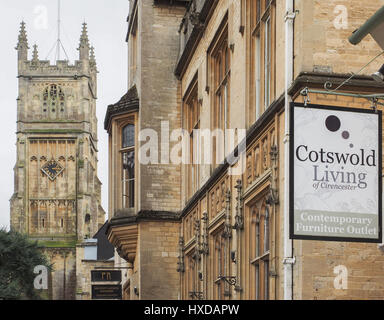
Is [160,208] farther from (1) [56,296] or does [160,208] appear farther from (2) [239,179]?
(1) [56,296]

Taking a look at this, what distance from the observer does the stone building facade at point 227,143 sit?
1566 centimetres

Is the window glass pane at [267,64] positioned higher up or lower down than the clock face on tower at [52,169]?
lower down

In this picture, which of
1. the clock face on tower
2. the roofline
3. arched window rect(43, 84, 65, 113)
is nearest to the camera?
the roofline

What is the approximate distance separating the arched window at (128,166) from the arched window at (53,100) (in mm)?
105159

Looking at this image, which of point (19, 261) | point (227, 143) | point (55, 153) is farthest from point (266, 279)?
point (55, 153)

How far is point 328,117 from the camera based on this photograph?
12.9 meters

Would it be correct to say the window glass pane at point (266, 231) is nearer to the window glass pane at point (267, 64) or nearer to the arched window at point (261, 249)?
the arched window at point (261, 249)

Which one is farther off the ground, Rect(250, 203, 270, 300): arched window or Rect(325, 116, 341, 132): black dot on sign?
Rect(325, 116, 341, 132): black dot on sign

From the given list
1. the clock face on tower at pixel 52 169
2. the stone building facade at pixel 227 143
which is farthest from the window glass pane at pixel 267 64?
the clock face on tower at pixel 52 169

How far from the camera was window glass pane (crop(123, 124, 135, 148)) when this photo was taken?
31094 millimetres

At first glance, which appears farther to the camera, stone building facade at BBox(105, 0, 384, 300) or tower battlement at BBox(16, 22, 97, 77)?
tower battlement at BBox(16, 22, 97, 77)

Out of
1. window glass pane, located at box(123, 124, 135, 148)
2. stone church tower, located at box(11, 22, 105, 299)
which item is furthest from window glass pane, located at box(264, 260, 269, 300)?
stone church tower, located at box(11, 22, 105, 299)

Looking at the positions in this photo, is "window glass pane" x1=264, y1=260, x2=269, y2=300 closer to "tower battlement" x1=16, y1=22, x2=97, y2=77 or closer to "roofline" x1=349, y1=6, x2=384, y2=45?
"roofline" x1=349, y1=6, x2=384, y2=45

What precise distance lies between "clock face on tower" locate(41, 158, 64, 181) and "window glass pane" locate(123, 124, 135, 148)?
10313 centimetres
